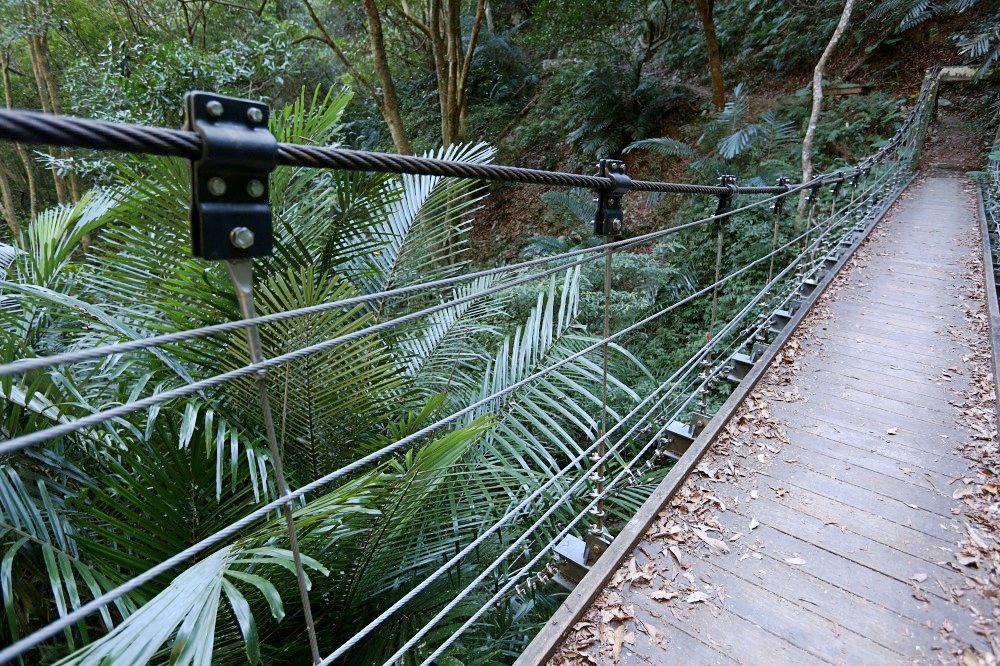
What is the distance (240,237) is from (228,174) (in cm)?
8

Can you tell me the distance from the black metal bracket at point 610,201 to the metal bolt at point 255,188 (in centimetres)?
97

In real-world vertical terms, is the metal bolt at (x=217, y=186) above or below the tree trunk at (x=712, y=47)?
below

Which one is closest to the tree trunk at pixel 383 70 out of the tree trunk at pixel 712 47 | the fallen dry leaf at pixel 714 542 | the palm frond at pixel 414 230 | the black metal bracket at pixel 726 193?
the palm frond at pixel 414 230

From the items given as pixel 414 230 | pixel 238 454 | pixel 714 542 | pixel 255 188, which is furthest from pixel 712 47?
pixel 255 188

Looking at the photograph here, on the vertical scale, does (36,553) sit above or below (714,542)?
above

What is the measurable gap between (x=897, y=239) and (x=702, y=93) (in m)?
6.27

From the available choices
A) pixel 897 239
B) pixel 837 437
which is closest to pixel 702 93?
pixel 897 239

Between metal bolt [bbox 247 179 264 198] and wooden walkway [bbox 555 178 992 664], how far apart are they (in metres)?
1.32

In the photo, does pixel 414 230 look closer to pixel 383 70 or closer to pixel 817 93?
pixel 383 70

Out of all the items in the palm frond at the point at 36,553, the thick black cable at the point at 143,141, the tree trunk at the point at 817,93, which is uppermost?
the tree trunk at the point at 817,93

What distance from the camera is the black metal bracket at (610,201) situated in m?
1.43

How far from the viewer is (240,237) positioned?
0.63 meters

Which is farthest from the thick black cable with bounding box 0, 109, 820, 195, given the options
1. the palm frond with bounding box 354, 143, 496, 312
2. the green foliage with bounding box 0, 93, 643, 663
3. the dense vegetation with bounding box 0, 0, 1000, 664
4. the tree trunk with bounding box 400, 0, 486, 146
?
the tree trunk with bounding box 400, 0, 486, 146

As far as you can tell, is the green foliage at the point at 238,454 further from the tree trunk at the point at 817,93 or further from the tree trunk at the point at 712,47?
the tree trunk at the point at 712,47
